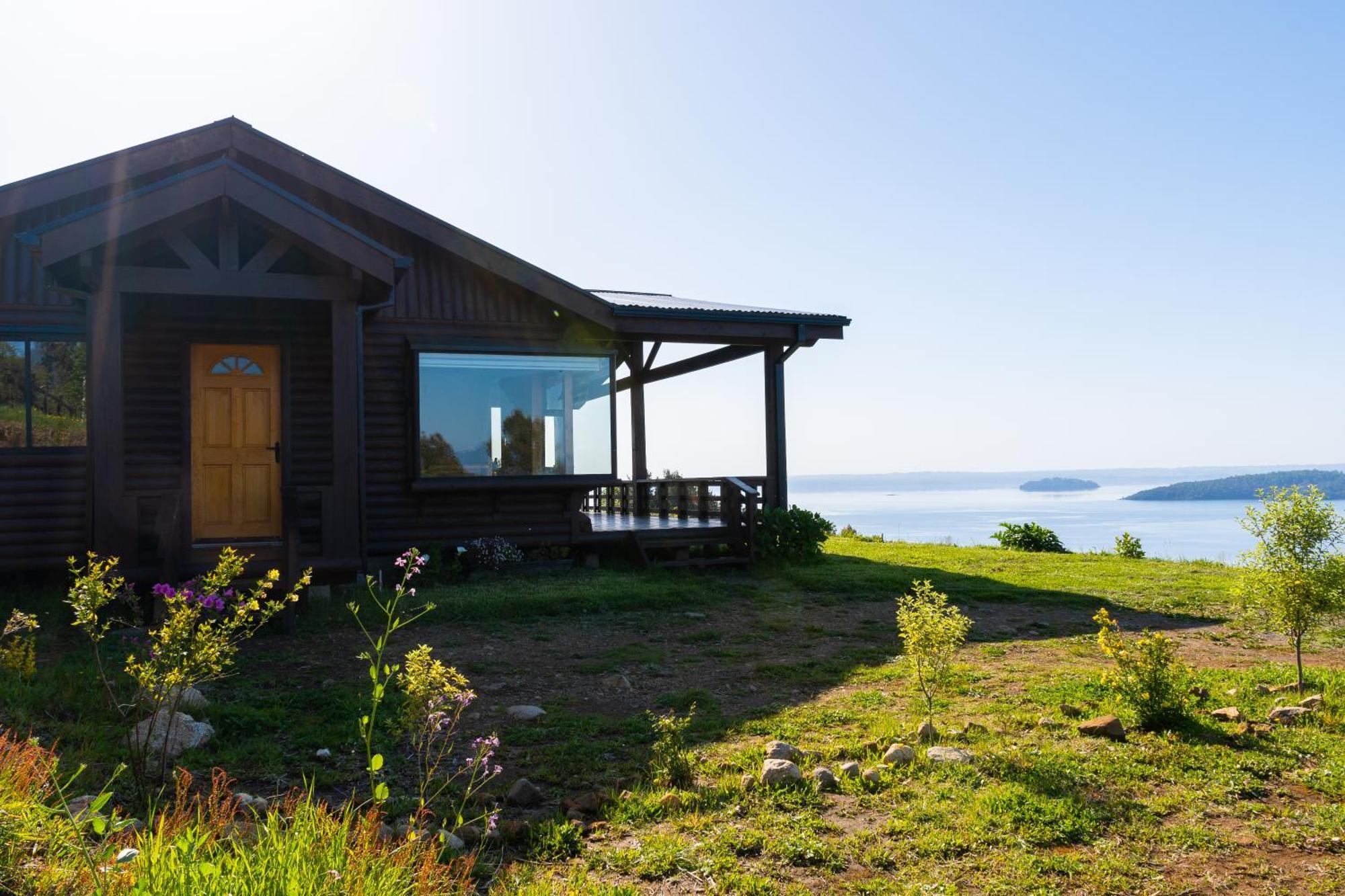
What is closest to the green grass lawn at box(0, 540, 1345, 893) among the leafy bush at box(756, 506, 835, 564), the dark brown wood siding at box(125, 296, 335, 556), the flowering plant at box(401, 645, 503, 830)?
the flowering plant at box(401, 645, 503, 830)

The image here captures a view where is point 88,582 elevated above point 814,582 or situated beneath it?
elevated above

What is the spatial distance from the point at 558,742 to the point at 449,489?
20.7 feet

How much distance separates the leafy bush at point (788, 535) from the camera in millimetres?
12195

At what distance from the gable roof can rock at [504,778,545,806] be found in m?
6.40

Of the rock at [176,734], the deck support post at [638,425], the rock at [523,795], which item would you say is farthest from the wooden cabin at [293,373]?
the rock at [523,795]

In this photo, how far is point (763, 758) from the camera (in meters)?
4.42

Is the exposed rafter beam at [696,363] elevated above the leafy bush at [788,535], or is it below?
above

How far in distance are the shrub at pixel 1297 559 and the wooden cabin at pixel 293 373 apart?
694 centimetres

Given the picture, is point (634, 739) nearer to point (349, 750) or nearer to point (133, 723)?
point (349, 750)

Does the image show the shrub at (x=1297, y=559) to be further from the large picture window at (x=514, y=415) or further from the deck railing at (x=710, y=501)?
the large picture window at (x=514, y=415)

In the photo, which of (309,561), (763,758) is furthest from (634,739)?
(309,561)

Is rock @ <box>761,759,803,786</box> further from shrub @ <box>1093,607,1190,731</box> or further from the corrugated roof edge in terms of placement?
the corrugated roof edge

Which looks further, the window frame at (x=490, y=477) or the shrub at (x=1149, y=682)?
the window frame at (x=490, y=477)

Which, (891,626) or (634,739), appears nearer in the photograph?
(634,739)
